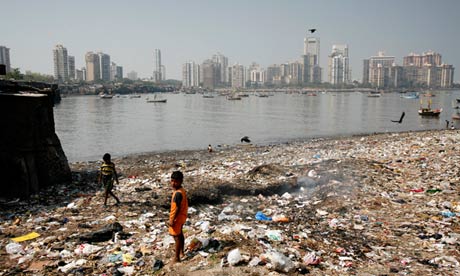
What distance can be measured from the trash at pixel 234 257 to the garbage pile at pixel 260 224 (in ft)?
0.04

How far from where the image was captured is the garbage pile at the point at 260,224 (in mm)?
4152

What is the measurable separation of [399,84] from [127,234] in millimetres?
205107

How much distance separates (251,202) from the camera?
23.6 ft

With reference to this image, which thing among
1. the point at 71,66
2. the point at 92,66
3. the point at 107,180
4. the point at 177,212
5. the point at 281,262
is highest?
the point at 92,66

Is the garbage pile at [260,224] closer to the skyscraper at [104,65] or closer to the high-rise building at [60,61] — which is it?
the high-rise building at [60,61]

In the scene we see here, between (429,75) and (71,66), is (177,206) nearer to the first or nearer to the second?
(71,66)

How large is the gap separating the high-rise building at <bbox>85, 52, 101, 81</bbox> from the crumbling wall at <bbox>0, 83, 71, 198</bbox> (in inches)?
6900

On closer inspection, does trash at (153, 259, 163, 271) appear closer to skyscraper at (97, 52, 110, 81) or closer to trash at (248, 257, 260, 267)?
trash at (248, 257, 260, 267)

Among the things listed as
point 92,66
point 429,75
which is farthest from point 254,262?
point 429,75

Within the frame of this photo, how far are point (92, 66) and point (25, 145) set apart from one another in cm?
17877

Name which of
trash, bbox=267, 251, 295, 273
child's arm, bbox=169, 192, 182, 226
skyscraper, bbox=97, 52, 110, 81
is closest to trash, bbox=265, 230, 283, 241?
trash, bbox=267, 251, 295, 273

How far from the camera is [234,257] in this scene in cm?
398

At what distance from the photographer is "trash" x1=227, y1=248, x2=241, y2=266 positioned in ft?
12.9

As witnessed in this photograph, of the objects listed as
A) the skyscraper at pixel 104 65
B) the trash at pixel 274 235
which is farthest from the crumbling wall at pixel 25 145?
the skyscraper at pixel 104 65
